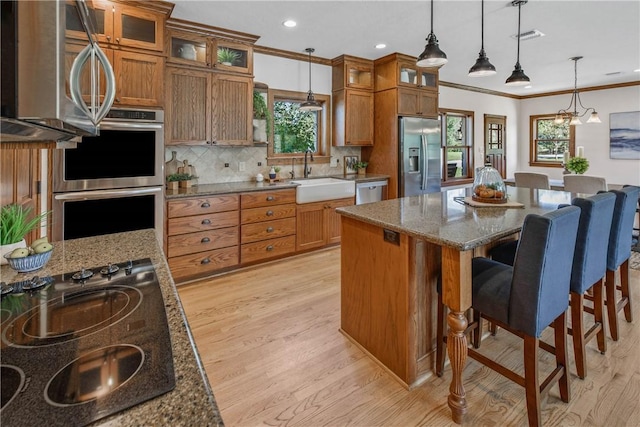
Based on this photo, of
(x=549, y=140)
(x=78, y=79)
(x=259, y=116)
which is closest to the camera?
(x=78, y=79)

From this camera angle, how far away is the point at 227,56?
3830 mm

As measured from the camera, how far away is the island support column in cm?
163

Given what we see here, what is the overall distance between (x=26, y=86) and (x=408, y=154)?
490 centimetres

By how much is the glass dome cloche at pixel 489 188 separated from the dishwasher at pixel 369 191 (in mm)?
2233

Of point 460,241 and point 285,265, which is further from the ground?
point 460,241

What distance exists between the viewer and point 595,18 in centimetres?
362

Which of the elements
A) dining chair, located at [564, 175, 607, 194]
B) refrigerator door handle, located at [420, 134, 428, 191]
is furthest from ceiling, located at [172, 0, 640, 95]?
dining chair, located at [564, 175, 607, 194]

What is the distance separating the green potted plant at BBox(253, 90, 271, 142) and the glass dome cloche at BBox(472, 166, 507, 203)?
2.58 m

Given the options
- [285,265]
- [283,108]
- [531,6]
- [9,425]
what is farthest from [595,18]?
[9,425]

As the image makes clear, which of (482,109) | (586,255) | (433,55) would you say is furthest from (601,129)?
(586,255)

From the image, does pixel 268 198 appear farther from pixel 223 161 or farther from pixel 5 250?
pixel 5 250

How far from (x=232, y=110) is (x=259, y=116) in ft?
1.28

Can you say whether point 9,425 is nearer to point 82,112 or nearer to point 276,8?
point 82,112

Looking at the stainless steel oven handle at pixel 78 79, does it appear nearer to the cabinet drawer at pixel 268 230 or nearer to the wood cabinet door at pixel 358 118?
the cabinet drawer at pixel 268 230
